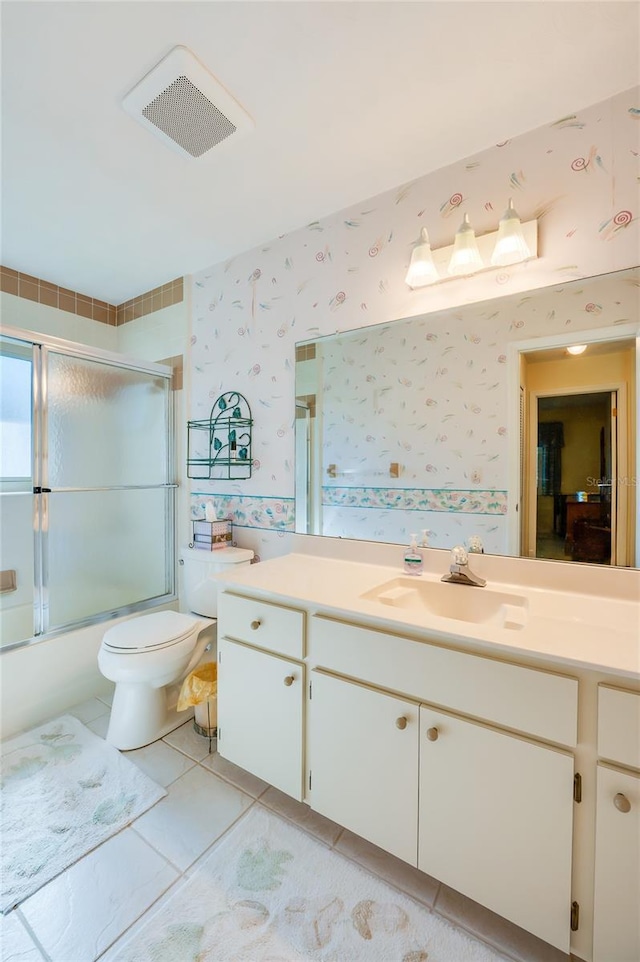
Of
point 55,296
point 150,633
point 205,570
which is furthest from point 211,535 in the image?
point 55,296

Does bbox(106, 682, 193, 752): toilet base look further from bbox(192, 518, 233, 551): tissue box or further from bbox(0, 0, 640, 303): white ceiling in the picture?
bbox(0, 0, 640, 303): white ceiling

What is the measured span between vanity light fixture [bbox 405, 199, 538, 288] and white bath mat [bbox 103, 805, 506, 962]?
1.93m

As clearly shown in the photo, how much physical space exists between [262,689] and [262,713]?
9 cm

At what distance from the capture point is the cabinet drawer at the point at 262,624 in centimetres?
123

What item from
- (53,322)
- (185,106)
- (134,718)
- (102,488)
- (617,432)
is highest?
(185,106)

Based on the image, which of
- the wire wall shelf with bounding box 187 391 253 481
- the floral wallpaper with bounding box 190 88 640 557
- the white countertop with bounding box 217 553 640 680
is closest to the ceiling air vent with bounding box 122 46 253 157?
the floral wallpaper with bounding box 190 88 640 557

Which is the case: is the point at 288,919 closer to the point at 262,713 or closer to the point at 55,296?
the point at 262,713

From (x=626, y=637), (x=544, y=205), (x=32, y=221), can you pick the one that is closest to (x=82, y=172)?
(x=32, y=221)

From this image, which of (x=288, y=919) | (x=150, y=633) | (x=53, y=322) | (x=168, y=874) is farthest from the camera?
(x=53, y=322)

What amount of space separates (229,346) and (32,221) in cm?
102

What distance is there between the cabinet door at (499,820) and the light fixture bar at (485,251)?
140 cm

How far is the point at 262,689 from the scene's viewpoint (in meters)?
1.31

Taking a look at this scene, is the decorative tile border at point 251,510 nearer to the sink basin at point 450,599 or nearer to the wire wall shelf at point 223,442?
the wire wall shelf at point 223,442

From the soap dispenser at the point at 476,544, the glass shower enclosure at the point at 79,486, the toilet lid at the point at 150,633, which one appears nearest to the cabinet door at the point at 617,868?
the soap dispenser at the point at 476,544
